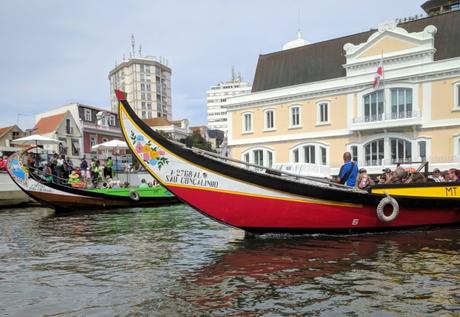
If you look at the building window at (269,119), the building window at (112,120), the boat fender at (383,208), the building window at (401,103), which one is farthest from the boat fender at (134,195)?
the building window at (112,120)

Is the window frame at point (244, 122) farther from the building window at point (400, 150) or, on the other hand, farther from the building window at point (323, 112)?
the building window at point (400, 150)

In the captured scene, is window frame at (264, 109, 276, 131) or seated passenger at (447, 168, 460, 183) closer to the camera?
seated passenger at (447, 168, 460, 183)

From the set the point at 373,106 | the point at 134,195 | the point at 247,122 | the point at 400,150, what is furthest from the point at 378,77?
the point at 134,195

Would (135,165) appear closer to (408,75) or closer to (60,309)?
(408,75)

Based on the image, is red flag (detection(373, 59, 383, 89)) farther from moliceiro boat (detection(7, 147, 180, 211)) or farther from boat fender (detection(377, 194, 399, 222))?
boat fender (detection(377, 194, 399, 222))

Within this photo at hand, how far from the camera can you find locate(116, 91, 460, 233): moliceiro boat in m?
9.22

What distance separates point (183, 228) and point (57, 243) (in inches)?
141

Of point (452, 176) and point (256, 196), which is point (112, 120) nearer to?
point (452, 176)

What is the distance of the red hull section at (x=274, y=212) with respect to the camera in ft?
30.5

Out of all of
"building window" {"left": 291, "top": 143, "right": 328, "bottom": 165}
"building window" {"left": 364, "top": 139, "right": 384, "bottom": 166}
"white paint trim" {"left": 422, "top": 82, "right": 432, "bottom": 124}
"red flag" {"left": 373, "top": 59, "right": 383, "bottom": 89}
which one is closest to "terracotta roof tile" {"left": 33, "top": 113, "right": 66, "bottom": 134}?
"building window" {"left": 291, "top": 143, "right": 328, "bottom": 165}

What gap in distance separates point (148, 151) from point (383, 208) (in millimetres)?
5223

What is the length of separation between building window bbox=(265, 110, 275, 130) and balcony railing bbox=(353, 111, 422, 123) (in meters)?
6.60

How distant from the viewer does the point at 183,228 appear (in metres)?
12.7

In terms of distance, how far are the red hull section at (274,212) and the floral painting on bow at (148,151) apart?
25.4 inches
